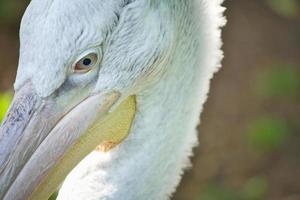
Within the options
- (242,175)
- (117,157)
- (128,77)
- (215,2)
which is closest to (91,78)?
(128,77)

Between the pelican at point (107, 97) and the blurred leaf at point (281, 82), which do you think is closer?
the pelican at point (107, 97)

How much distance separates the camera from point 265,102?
20.3 feet

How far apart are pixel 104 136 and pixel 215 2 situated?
72 centimetres

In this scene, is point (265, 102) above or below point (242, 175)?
above

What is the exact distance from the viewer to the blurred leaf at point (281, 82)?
5984 millimetres

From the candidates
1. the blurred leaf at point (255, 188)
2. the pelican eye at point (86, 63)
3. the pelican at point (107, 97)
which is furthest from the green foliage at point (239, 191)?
the pelican eye at point (86, 63)

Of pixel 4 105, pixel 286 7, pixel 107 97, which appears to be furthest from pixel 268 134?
pixel 107 97

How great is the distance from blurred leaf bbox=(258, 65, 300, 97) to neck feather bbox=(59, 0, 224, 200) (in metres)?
2.83

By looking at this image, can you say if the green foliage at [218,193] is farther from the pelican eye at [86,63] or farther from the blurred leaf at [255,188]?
the pelican eye at [86,63]

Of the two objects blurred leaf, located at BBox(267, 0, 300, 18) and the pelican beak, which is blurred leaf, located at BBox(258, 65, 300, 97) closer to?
blurred leaf, located at BBox(267, 0, 300, 18)

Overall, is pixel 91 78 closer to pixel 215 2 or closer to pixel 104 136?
pixel 104 136

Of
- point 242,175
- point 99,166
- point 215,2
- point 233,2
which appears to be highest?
point 233,2


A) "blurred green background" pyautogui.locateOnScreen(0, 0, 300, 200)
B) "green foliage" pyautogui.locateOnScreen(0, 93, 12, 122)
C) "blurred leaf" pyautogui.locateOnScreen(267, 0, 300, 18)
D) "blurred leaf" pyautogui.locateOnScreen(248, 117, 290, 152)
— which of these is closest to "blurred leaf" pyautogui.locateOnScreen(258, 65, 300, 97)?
→ "blurred green background" pyautogui.locateOnScreen(0, 0, 300, 200)

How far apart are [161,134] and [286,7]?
3391mm
